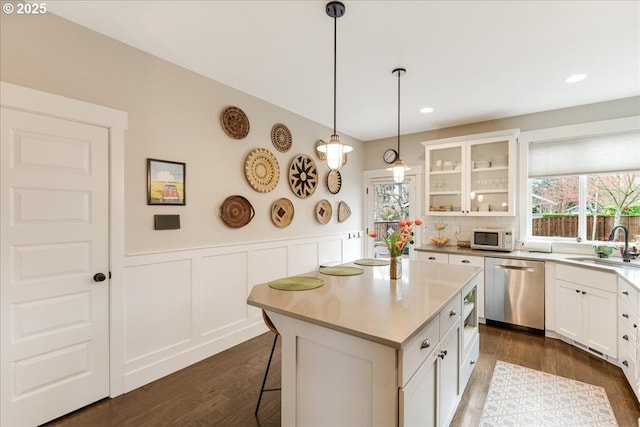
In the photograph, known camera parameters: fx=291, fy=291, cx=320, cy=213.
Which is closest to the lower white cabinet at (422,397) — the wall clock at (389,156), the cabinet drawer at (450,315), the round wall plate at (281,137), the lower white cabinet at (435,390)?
the lower white cabinet at (435,390)

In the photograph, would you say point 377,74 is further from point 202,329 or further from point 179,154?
point 202,329

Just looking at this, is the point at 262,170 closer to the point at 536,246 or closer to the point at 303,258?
the point at 303,258

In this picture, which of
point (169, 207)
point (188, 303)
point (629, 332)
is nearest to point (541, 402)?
point (629, 332)

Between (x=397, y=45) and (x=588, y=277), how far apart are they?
291 centimetres

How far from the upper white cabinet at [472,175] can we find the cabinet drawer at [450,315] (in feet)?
8.08

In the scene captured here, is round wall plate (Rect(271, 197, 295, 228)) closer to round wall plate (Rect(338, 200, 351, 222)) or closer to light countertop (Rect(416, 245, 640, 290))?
round wall plate (Rect(338, 200, 351, 222))

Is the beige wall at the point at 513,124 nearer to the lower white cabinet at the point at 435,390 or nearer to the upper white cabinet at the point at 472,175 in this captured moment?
the upper white cabinet at the point at 472,175

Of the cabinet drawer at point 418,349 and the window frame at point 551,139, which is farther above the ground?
the window frame at point 551,139

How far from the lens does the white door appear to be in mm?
1822

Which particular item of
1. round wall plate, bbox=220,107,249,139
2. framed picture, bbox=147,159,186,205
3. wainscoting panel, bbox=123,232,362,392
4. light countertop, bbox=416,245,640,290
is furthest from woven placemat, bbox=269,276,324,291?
light countertop, bbox=416,245,640,290

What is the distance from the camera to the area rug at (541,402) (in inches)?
78.5

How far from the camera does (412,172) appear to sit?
187 inches

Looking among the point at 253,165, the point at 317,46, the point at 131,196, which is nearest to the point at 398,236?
the point at 317,46

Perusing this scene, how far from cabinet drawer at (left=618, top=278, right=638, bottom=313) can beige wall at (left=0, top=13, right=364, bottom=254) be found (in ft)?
10.8
